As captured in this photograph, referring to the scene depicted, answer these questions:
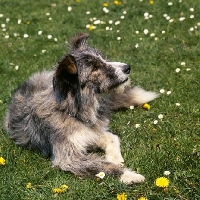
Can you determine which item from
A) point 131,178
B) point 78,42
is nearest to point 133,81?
point 78,42

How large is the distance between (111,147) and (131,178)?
983mm

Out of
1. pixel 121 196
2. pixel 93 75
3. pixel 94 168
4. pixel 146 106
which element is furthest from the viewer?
pixel 146 106

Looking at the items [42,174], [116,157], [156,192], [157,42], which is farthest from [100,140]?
[157,42]

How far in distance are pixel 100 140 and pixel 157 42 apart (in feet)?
13.6

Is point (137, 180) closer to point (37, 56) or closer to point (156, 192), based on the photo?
point (156, 192)

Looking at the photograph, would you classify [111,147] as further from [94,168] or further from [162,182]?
[162,182]

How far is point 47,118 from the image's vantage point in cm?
636

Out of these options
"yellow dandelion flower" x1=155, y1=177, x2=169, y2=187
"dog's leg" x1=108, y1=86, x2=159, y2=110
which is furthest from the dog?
"yellow dandelion flower" x1=155, y1=177, x2=169, y2=187

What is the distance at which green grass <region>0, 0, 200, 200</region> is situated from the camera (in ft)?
17.9

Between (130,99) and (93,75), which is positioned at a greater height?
(93,75)

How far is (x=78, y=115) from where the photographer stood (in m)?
6.29

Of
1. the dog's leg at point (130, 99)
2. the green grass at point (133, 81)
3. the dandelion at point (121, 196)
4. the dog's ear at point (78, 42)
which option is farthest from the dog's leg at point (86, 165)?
the dog's ear at point (78, 42)

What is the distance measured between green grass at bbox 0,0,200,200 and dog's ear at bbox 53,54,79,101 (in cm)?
110

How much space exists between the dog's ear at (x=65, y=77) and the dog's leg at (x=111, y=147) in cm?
92
